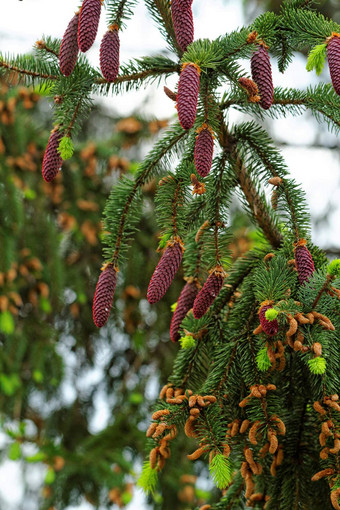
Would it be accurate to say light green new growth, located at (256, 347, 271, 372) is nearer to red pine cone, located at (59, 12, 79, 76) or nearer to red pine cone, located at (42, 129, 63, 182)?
red pine cone, located at (42, 129, 63, 182)

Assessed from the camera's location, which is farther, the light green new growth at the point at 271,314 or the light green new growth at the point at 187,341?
the light green new growth at the point at 187,341

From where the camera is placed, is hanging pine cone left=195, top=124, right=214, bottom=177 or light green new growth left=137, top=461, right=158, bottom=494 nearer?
hanging pine cone left=195, top=124, right=214, bottom=177

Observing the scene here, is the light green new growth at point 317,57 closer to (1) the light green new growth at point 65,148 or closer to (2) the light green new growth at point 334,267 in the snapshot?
(2) the light green new growth at point 334,267

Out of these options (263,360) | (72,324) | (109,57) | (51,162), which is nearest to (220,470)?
(263,360)

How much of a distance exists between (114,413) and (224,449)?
248 cm

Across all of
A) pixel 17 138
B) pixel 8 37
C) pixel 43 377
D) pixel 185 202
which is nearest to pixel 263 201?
pixel 185 202

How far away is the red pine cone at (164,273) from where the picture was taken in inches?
46.3

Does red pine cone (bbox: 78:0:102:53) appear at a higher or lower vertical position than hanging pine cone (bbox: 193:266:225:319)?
higher

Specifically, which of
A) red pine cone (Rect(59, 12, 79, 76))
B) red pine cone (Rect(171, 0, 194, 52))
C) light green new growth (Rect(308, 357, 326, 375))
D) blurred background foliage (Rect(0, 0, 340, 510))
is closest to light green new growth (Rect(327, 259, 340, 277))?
light green new growth (Rect(308, 357, 326, 375))

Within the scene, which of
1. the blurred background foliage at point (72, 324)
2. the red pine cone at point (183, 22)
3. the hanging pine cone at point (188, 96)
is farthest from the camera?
the blurred background foliage at point (72, 324)

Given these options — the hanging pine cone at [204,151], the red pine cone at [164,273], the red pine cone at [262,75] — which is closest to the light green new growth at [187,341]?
the red pine cone at [164,273]

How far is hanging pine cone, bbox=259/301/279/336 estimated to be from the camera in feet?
3.57

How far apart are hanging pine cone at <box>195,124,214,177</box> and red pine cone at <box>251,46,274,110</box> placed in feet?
0.42

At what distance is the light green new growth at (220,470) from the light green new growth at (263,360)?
0.61 feet
